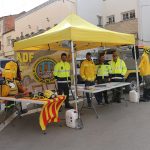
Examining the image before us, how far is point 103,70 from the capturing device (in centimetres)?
1155

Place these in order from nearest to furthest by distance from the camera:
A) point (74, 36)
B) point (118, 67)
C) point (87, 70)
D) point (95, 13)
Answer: point (74, 36) → point (87, 70) → point (118, 67) → point (95, 13)

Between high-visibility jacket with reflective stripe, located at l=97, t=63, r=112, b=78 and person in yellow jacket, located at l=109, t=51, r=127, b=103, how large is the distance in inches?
6.4

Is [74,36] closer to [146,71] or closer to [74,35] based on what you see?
[74,35]

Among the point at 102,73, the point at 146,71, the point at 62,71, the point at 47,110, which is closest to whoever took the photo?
the point at 47,110

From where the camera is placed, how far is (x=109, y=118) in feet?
29.8

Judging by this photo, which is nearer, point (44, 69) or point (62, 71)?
point (62, 71)

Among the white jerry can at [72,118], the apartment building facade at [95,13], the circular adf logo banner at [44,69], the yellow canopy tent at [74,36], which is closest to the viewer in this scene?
the white jerry can at [72,118]

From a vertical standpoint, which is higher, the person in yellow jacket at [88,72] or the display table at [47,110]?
the person in yellow jacket at [88,72]

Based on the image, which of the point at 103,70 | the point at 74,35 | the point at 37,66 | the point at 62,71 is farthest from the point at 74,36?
the point at 37,66

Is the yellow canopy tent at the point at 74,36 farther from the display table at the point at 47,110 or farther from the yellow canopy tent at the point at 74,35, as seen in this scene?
the display table at the point at 47,110

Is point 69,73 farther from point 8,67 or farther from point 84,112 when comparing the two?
point 8,67

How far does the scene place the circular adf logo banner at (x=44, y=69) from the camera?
473 inches

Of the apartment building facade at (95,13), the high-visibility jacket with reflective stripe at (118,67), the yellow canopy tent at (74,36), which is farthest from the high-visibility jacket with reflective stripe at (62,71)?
the apartment building facade at (95,13)

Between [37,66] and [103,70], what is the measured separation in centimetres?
252
